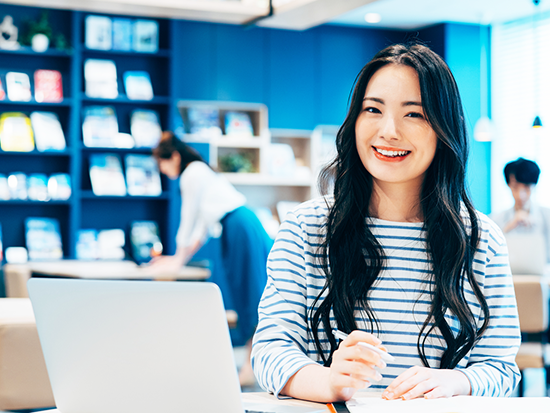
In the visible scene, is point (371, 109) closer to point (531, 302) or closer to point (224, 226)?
point (531, 302)

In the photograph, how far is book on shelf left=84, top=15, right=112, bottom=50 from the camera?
5.73m

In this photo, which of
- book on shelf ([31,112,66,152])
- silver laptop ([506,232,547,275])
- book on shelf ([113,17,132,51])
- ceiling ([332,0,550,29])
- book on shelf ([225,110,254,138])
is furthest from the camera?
book on shelf ([225,110,254,138])

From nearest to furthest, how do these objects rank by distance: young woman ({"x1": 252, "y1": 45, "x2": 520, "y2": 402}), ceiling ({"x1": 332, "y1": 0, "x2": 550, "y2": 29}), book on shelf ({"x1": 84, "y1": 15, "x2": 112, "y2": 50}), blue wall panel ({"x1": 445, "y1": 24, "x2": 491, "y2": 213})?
young woman ({"x1": 252, "y1": 45, "x2": 520, "y2": 402}), book on shelf ({"x1": 84, "y1": 15, "x2": 112, "y2": 50}), ceiling ({"x1": 332, "y1": 0, "x2": 550, "y2": 29}), blue wall panel ({"x1": 445, "y1": 24, "x2": 491, "y2": 213})

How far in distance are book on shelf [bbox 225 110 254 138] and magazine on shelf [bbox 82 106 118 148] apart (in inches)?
45.2

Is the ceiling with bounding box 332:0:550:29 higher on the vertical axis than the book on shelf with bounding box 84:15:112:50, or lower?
higher

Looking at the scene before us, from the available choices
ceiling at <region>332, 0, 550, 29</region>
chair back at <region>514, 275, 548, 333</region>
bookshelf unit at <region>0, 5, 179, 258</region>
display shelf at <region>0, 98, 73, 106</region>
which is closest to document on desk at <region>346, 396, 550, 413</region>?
chair back at <region>514, 275, 548, 333</region>

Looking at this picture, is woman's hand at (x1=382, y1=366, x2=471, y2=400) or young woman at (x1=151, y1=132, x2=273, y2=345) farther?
young woman at (x1=151, y1=132, x2=273, y2=345)

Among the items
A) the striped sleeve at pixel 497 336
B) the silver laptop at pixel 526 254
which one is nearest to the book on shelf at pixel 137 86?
the silver laptop at pixel 526 254

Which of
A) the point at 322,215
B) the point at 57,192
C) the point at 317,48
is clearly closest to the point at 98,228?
the point at 57,192

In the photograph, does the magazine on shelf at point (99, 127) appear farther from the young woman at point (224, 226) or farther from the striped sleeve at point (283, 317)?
the striped sleeve at point (283, 317)

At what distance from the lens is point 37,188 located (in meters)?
5.64

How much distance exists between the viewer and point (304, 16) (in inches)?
126

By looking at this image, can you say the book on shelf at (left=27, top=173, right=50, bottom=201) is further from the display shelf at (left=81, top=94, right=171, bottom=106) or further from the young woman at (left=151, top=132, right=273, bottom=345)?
the young woman at (left=151, top=132, right=273, bottom=345)

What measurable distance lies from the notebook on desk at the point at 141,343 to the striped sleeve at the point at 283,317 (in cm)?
30
